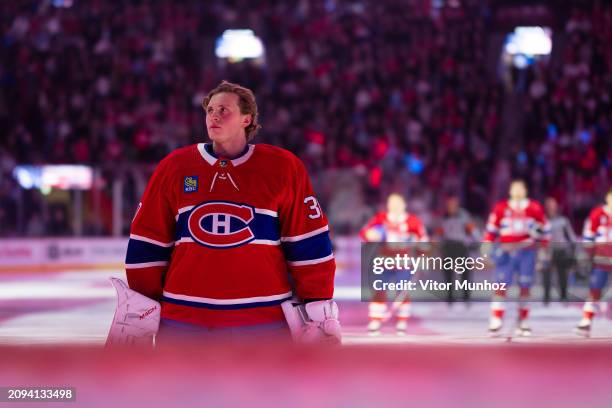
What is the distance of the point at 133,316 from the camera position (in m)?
3.05

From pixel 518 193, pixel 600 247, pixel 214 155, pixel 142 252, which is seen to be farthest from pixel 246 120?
pixel 600 247

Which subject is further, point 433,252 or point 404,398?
point 433,252

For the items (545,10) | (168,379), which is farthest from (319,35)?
(168,379)

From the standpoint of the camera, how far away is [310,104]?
20.0 meters

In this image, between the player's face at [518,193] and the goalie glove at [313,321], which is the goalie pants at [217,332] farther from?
the player's face at [518,193]

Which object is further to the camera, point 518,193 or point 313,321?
point 518,193

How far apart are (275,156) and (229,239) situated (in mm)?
340

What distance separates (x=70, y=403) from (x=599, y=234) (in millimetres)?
9435

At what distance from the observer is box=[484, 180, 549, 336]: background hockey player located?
9680mm

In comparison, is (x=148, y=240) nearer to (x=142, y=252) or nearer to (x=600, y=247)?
(x=142, y=252)

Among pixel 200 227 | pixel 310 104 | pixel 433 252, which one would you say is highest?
pixel 310 104

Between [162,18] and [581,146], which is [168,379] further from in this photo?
[162,18]

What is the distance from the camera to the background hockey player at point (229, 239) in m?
3.08

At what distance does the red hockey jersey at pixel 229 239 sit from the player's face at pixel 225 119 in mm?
70
